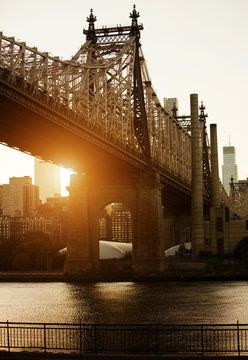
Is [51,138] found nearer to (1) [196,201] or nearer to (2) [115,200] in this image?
(2) [115,200]

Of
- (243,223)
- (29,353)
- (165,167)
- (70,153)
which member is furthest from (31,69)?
(243,223)

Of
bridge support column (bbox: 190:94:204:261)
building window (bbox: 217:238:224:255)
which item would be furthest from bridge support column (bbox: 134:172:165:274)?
building window (bbox: 217:238:224:255)

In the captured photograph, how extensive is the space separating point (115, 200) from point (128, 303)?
30415 millimetres

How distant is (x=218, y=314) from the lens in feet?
152

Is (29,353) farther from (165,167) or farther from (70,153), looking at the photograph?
(165,167)

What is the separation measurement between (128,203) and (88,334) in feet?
163

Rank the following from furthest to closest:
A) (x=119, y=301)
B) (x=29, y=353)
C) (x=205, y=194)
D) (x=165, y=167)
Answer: (x=205, y=194)
(x=165, y=167)
(x=119, y=301)
(x=29, y=353)

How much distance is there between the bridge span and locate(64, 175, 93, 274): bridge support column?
0.10m

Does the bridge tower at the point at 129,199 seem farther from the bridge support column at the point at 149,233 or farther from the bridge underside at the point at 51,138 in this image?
the bridge underside at the point at 51,138

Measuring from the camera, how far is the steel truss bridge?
49.5 metres

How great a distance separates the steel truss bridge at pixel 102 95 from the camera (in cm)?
4947

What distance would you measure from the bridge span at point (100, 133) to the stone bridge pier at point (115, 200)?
10 cm

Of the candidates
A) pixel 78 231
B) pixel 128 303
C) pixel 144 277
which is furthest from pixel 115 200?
pixel 128 303

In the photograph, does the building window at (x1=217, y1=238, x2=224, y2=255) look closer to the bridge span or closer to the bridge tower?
the bridge span
